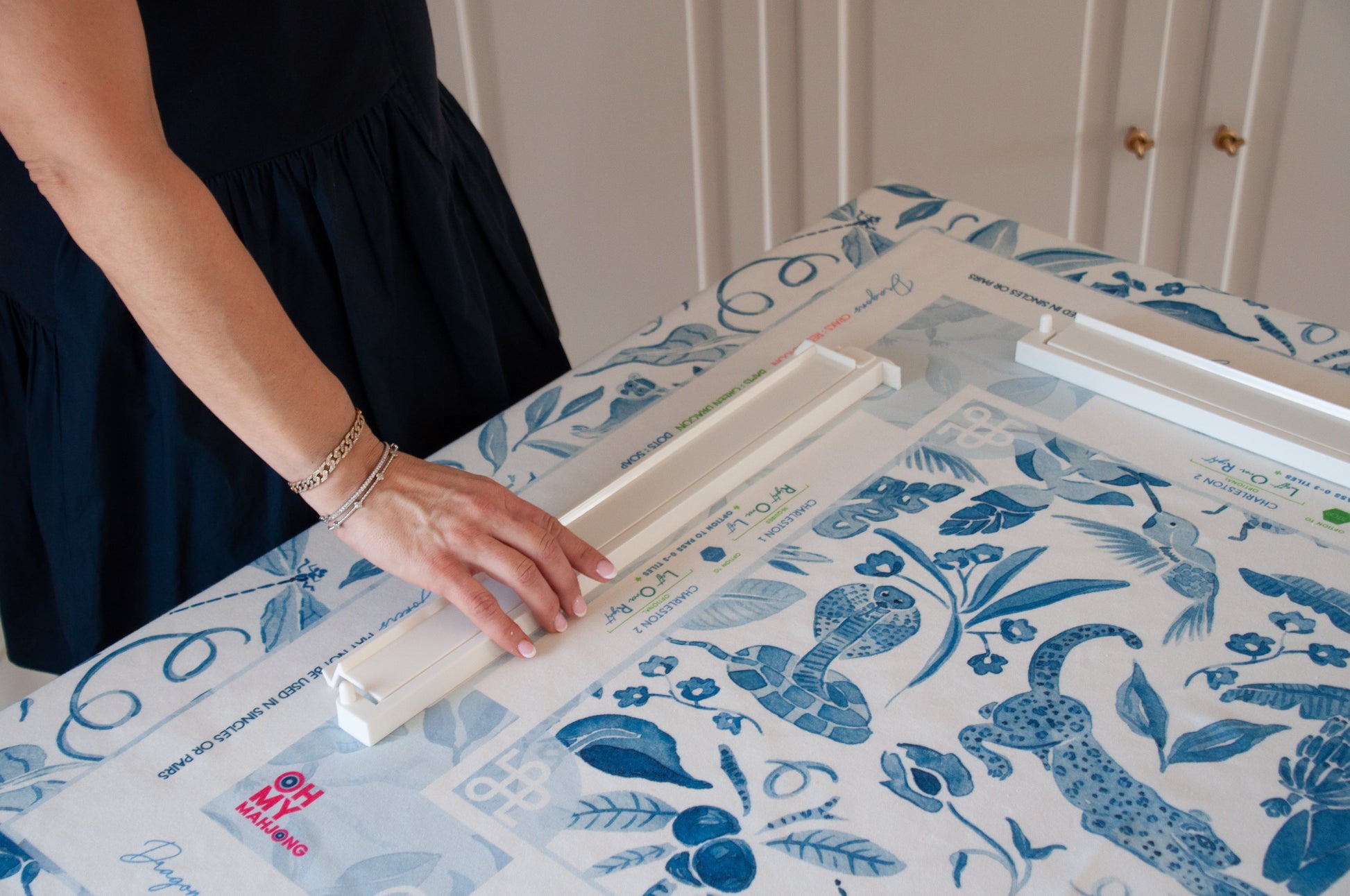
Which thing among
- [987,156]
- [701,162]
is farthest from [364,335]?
[987,156]

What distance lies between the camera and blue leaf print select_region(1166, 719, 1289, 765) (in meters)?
0.63

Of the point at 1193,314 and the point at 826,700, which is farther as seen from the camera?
the point at 1193,314

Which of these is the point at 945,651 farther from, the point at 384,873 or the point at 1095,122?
the point at 1095,122

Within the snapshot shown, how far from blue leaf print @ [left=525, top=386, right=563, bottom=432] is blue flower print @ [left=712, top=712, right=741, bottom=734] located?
1.00ft

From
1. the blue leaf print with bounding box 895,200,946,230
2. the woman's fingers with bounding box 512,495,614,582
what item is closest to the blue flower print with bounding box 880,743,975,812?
the woman's fingers with bounding box 512,495,614,582

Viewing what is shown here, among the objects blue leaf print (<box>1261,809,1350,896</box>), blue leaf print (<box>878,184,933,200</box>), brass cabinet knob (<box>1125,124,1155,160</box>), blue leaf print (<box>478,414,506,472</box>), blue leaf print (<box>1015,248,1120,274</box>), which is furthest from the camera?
brass cabinet knob (<box>1125,124,1155,160</box>)

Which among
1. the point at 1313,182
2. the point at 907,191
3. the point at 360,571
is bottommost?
the point at 1313,182

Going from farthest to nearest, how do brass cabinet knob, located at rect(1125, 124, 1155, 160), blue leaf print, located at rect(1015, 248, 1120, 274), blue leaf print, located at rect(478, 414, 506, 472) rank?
brass cabinet knob, located at rect(1125, 124, 1155, 160) < blue leaf print, located at rect(1015, 248, 1120, 274) < blue leaf print, located at rect(478, 414, 506, 472)

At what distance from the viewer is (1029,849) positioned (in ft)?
1.96

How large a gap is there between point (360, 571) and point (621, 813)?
263 mm

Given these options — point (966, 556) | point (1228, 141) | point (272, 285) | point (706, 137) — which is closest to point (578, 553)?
point (966, 556)

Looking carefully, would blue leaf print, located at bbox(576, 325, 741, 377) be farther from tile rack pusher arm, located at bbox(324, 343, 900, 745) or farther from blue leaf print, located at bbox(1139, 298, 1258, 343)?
blue leaf print, located at bbox(1139, 298, 1258, 343)

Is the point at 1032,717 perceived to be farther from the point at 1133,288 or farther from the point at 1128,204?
the point at 1128,204

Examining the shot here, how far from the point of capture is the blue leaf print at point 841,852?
0.60 metres
